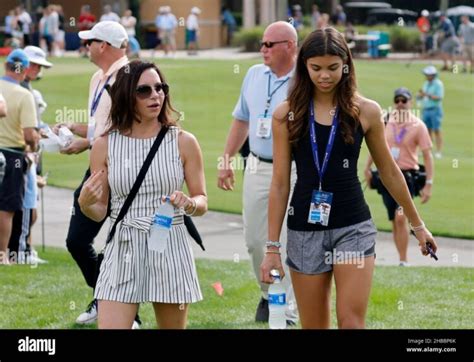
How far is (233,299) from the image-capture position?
10109 millimetres

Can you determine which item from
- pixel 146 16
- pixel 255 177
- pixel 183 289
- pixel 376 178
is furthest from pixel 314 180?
pixel 146 16

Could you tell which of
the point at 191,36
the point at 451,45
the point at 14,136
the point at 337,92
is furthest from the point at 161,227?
the point at 191,36

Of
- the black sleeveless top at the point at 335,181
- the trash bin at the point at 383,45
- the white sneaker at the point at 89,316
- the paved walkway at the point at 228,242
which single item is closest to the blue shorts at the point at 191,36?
→ the trash bin at the point at 383,45

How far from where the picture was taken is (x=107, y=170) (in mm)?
6238

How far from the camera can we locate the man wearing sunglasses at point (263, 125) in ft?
28.8

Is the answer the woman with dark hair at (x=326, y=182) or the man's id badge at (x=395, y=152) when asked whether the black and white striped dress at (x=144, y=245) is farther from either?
the man's id badge at (x=395, y=152)

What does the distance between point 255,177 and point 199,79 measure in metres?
33.4

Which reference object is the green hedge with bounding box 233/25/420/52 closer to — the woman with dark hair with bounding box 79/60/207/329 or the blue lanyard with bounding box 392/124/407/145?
the blue lanyard with bounding box 392/124/407/145

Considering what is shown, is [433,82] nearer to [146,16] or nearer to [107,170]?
[107,170]

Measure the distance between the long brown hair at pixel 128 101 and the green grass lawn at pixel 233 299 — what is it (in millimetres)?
2718

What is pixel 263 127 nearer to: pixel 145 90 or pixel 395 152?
pixel 145 90

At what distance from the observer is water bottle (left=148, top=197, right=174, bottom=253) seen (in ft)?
19.7

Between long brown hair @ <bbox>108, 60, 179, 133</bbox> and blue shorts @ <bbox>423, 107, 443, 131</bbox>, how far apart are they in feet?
71.2

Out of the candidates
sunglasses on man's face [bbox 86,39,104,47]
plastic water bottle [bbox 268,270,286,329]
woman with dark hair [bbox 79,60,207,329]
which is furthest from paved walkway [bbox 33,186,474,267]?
woman with dark hair [bbox 79,60,207,329]
